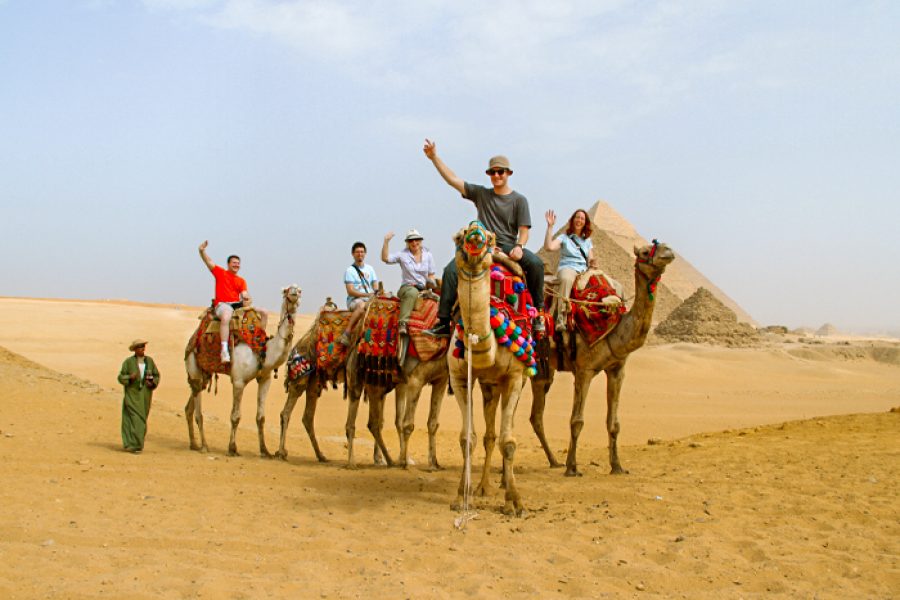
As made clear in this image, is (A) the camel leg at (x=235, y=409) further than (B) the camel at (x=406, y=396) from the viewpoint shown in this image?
Yes

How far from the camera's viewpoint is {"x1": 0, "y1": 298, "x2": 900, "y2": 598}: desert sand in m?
4.95

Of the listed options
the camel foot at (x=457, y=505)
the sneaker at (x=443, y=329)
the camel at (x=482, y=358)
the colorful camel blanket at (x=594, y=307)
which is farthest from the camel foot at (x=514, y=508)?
the colorful camel blanket at (x=594, y=307)

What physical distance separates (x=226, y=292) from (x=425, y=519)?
5680 mm

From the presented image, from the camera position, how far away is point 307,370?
11.1 m

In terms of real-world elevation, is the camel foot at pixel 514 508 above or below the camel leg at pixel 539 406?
below

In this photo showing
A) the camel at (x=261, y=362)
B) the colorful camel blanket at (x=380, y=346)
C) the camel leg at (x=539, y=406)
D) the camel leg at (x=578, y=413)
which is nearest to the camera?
the camel leg at (x=578, y=413)

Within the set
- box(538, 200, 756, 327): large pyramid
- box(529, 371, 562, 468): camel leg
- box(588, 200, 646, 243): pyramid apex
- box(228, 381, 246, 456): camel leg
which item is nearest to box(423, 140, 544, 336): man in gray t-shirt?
box(529, 371, 562, 468): camel leg

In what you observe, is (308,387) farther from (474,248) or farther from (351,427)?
(474,248)

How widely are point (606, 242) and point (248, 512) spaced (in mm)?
59624

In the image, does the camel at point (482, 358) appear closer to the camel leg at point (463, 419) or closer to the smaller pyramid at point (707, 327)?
the camel leg at point (463, 419)

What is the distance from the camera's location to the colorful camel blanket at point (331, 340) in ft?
35.1

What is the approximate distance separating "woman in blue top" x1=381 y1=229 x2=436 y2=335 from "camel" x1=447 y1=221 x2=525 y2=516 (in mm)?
2342

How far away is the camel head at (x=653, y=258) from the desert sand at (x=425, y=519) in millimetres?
2193

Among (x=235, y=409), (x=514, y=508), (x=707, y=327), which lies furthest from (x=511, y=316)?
(x=707, y=327)
